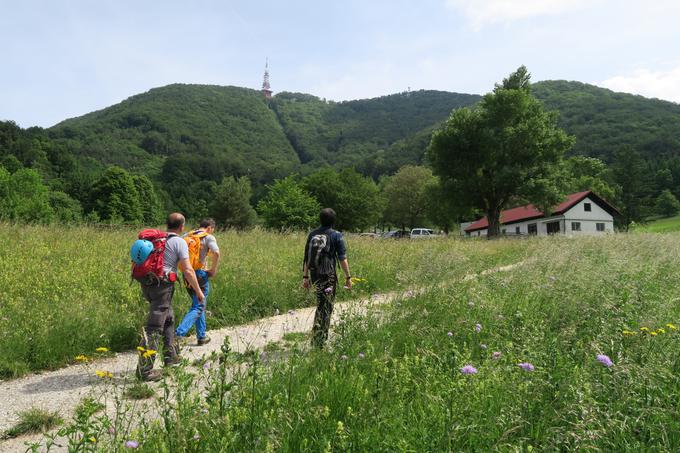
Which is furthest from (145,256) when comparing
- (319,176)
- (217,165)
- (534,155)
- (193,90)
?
(193,90)

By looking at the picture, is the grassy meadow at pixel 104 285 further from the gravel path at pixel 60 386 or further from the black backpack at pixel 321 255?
the black backpack at pixel 321 255

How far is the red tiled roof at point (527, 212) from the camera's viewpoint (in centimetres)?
5091

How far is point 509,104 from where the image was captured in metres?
34.2

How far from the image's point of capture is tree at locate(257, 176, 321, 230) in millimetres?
44062

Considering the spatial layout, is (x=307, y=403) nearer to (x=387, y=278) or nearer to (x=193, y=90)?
(x=387, y=278)

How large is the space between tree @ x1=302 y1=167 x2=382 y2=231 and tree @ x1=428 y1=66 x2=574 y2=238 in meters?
22.7

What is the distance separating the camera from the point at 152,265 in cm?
498

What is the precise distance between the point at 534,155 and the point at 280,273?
2994 cm

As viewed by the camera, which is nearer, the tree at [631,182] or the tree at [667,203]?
the tree at [631,182]

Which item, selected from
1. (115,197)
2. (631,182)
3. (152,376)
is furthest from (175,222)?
(631,182)

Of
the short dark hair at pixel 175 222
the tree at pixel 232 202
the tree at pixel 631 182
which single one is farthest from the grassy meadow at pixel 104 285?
the tree at pixel 631 182

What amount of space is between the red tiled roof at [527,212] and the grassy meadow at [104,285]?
38.8 metres

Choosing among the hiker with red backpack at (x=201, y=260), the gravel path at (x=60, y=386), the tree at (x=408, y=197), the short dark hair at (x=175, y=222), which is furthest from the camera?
the tree at (x=408, y=197)

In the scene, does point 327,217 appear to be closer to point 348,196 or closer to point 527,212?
point 348,196
